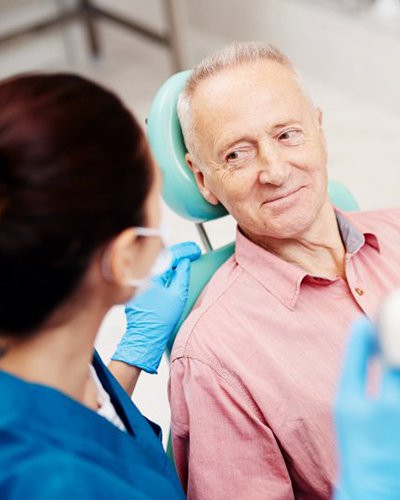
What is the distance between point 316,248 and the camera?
1520 mm

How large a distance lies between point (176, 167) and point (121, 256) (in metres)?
0.64

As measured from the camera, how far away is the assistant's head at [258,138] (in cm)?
143

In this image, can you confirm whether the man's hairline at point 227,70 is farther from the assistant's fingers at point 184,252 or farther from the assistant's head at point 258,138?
the assistant's fingers at point 184,252

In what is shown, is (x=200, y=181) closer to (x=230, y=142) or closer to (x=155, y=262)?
(x=230, y=142)

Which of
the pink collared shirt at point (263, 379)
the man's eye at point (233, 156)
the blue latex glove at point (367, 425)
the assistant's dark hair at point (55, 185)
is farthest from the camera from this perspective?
the man's eye at point (233, 156)

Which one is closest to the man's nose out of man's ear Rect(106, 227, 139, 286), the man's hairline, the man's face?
the man's face

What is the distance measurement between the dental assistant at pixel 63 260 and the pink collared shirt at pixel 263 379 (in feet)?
1.04

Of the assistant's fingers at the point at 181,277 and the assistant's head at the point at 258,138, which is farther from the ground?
the assistant's head at the point at 258,138

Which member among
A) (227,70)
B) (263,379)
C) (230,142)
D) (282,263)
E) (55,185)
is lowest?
(263,379)

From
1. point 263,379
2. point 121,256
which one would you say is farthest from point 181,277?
point 121,256

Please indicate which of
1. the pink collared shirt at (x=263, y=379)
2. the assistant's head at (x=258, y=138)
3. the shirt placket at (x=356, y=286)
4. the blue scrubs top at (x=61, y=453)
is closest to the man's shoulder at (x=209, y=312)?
the pink collared shirt at (x=263, y=379)

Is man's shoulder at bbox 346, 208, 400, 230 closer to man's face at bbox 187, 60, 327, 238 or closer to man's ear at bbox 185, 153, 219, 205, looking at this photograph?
man's face at bbox 187, 60, 327, 238

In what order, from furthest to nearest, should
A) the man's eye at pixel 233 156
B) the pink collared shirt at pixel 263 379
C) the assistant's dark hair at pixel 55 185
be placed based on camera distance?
1. the man's eye at pixel 233 156
2. the pink collared shirt at pixel 263 379
3. the assistant's dark hair at pixel 55 185

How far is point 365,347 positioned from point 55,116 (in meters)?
0.42
